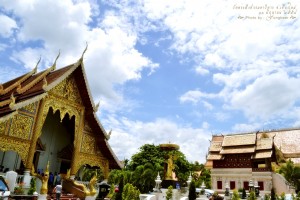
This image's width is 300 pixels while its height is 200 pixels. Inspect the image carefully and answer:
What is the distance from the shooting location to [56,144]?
47.4ft

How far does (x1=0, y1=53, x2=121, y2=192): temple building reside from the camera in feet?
34.8

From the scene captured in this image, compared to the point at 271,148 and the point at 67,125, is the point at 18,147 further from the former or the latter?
the point at 271,148

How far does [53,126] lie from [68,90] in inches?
106

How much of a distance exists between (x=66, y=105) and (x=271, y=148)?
2565cm

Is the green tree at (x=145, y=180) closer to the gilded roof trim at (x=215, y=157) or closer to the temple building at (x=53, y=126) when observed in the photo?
the gilded roof trim at (x=215, y=157)

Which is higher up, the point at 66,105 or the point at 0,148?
the point at 66,105

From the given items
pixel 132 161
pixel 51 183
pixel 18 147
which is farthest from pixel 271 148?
pixel 18 147

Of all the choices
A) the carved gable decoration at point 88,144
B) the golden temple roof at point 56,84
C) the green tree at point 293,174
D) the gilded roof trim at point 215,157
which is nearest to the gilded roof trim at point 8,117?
the golden temple roof at point 56,84

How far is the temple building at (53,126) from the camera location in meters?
10.6

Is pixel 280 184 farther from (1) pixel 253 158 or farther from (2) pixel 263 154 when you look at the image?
(1) pixel 253 158

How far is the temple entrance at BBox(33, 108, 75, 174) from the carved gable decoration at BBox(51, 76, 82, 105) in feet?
3.67

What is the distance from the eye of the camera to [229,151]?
34531 mm

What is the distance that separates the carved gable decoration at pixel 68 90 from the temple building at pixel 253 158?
21.1 metres

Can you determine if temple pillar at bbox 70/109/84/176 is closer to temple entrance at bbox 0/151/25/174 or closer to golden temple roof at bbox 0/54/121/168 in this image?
golden temple roof at bbox 0/54/121/168
